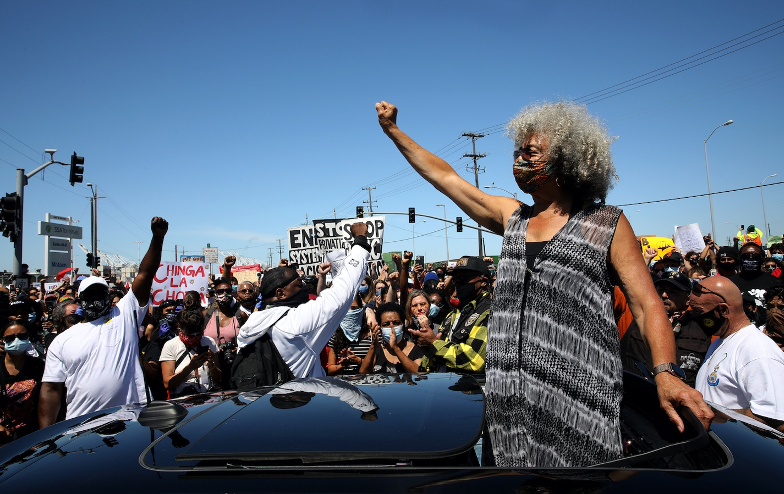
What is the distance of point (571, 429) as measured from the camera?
5.61 ft

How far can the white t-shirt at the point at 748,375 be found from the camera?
9.47 ft

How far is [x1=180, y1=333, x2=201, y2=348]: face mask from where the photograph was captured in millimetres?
4844

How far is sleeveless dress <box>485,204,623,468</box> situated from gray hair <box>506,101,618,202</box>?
14 centimetres

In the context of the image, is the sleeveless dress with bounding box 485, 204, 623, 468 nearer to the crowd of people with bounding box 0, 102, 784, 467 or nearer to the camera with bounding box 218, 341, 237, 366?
the crowd of people with bounding box 0, 102, 784, 467

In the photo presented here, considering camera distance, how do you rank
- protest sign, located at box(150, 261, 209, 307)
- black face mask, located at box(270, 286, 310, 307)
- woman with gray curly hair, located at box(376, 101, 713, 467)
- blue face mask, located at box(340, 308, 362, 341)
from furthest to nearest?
1. protest sign, located at box(150, 261, 209, 307)
2. blue face mask, located at box(340, 308, 362, 341)
3. black face mask, located at box(270, 286, 310, 307)
4. woman with gray curly hair, located at box(376, 101, 713, 467)

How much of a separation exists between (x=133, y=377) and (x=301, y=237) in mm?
11567

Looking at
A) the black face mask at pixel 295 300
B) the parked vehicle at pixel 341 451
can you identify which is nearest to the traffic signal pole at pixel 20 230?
the black face mask at pixel 295 300

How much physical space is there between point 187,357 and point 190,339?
25 centimetres

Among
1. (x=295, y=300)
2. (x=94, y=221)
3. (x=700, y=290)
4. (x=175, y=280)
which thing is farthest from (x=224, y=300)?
(x=94, y=221)

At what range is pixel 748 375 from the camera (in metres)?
3.03

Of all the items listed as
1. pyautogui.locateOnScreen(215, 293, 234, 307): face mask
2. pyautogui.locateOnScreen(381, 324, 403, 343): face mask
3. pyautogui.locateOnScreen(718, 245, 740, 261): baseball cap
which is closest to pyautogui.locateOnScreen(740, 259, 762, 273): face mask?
pyautogui.locateOnScreen(718, 245, 740, 261): baseball cap

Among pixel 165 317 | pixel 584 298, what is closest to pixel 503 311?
pixel 584 298

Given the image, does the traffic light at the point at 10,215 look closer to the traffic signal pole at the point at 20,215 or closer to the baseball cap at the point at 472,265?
the traffic signal pole at the point at 20,215

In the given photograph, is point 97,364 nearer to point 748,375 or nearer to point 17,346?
point 17,346
